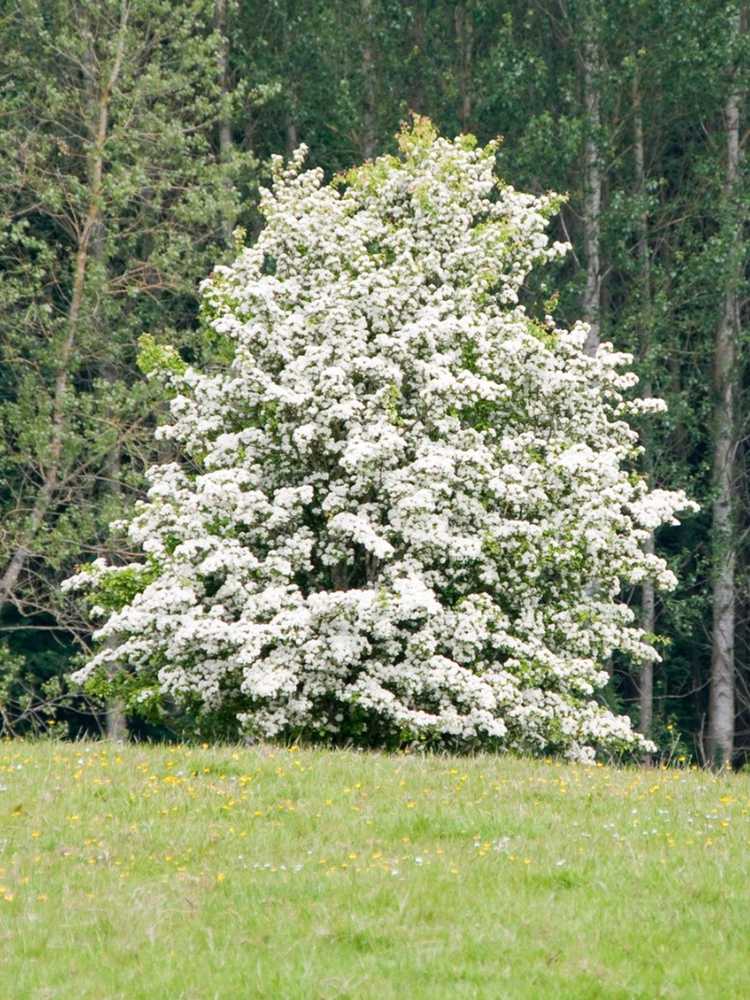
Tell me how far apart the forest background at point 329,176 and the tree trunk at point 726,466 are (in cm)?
7

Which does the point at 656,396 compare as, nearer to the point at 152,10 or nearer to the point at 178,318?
the point at 178,318

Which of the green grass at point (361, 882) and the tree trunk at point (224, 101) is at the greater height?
the tree trunk at point (224, 101)

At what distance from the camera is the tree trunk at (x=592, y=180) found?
36.0 m

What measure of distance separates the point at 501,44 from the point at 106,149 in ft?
32.3

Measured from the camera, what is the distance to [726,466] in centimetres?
3662

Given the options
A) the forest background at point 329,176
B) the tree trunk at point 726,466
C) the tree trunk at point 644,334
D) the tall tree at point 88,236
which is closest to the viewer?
the tall tree at point 88,236

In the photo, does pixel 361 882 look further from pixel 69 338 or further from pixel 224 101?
pixel 224 101

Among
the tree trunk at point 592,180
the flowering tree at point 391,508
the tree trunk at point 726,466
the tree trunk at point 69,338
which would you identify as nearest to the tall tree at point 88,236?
the tree trunk at point 69,338

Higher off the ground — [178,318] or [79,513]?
[178,318]

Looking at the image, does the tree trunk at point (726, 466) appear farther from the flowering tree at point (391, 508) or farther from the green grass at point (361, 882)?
the green grass at point (361, 882)

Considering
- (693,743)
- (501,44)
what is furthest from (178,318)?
(693,743)

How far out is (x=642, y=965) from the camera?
384 inches

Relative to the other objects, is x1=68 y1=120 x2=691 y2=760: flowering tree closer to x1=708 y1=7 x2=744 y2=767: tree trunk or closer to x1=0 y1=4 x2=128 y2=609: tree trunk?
x1=0 y1=4 x2=128 y2=609: tree trunk

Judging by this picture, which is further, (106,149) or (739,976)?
(106,149)
